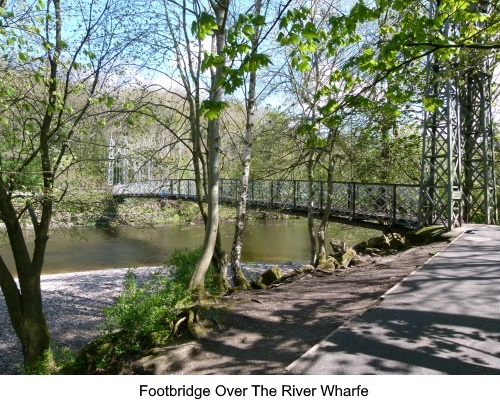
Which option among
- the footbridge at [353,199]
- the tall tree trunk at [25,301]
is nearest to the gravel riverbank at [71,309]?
the tall tree trunk at [25,301]

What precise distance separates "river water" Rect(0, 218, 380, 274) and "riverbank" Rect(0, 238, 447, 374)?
261 inches

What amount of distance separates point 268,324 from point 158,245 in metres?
18.3

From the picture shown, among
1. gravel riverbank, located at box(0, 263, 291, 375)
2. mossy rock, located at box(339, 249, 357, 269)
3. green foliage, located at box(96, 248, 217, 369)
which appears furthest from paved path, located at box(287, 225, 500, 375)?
gravel riverbank, located at box(0, 263, 291, 375)

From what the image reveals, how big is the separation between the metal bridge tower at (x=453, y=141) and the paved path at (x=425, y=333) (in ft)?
10.8

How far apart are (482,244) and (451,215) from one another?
1060mm

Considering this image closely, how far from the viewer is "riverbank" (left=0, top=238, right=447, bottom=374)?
371 cm

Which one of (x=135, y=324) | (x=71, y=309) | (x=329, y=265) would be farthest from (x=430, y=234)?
(x=71, y=309)

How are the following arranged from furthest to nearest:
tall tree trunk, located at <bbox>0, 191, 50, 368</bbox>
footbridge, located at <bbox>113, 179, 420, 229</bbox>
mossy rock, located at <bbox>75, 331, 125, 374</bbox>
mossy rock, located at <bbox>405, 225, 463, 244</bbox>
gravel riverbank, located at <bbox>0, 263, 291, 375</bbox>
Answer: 1. footbridge, located at <bbox>113, 179, 420, 229</bbox>
2. mossy rock, located at <bbox>405, 225, 463, 244</bbox>
3. gravel riverbank, located at <bbox>0, 263, 291, 375</bbox>
4. tall tree trunk, located at <bbox>0, 191, 50, 368</bbox>
5. mossy rock, located at <bbox>75, 331, 125, 374</bbox>

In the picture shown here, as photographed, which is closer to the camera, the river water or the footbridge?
the footbridge

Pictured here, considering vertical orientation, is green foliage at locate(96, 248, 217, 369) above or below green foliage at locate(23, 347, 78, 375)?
above

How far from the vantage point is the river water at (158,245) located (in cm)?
1738

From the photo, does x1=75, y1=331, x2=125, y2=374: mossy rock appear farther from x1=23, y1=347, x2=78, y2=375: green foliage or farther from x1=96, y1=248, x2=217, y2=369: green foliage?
x1=23, y1=347, x2=78, y2=375: green foliage
